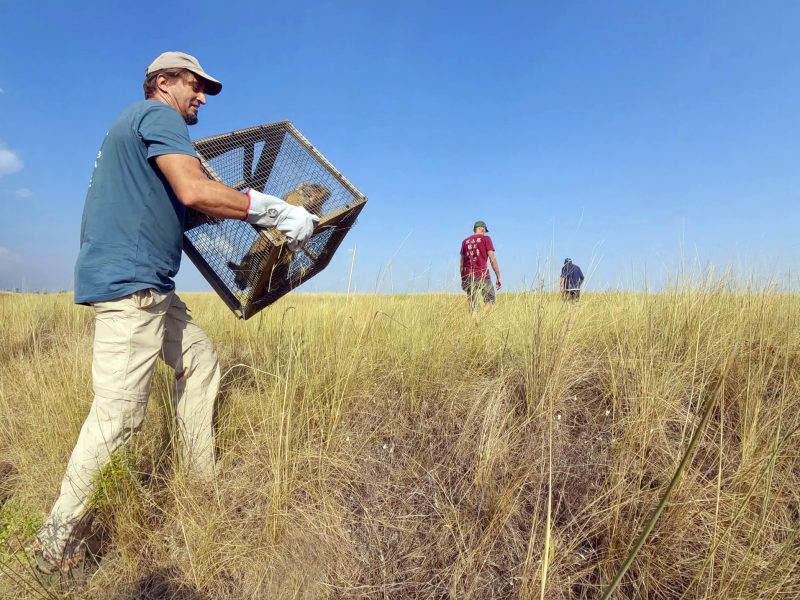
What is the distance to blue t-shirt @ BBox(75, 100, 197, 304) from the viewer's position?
5.80 ft

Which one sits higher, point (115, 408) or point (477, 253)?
point (477, 253)

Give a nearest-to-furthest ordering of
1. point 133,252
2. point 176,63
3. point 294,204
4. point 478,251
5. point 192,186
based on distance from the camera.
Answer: point 192,186 < point 133,252 < point 176,63 < point 294,204 < point 478,251

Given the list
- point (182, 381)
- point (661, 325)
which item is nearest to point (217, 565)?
point (182, 381)

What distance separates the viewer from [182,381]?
2191 millimetres

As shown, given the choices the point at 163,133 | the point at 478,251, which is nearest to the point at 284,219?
the point at 163,133

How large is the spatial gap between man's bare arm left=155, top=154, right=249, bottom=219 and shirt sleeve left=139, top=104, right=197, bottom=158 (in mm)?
33

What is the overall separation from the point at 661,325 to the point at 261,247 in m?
2.47

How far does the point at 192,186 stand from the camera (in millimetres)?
1698

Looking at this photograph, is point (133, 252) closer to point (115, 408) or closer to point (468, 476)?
point (115, 408)

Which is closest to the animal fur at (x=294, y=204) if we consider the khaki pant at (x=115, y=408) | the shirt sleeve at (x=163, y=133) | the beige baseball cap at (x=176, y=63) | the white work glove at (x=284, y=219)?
the white work glove at (x=284, y=219)

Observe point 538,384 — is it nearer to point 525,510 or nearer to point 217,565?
point 525,510

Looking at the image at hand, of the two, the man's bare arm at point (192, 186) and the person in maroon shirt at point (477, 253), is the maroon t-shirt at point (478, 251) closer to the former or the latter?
the person in maroon shirt at point (477, 253)

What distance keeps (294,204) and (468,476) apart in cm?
162

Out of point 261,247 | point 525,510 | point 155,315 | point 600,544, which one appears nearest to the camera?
point 600,544
